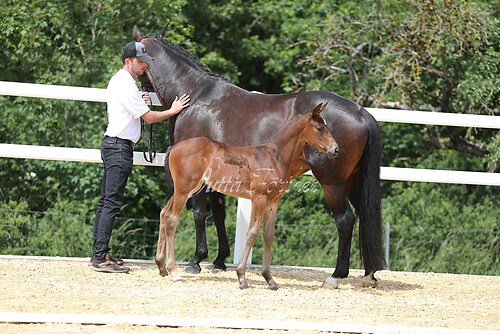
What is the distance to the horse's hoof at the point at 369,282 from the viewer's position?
7617 mm

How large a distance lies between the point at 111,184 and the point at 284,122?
5.65ft

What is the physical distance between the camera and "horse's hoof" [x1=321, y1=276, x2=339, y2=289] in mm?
7465

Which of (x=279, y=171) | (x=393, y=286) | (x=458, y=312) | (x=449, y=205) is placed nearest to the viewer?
(x=458, y=312)

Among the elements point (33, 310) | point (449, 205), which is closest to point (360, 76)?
point (449, 205)

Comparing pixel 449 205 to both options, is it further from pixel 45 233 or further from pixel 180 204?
pixel 180 204

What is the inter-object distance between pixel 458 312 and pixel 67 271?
347cm

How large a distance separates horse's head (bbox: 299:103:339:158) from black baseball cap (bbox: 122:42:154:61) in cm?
187

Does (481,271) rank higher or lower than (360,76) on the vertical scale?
lower

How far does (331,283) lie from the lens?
7492mm

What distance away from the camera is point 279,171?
7.12 m

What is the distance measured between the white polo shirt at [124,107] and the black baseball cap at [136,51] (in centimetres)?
19

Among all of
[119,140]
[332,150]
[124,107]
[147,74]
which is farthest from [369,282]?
[147,74]

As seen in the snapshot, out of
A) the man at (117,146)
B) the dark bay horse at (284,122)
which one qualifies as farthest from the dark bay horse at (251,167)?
the man at (117,146)

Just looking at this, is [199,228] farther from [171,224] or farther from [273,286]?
[273,286]
